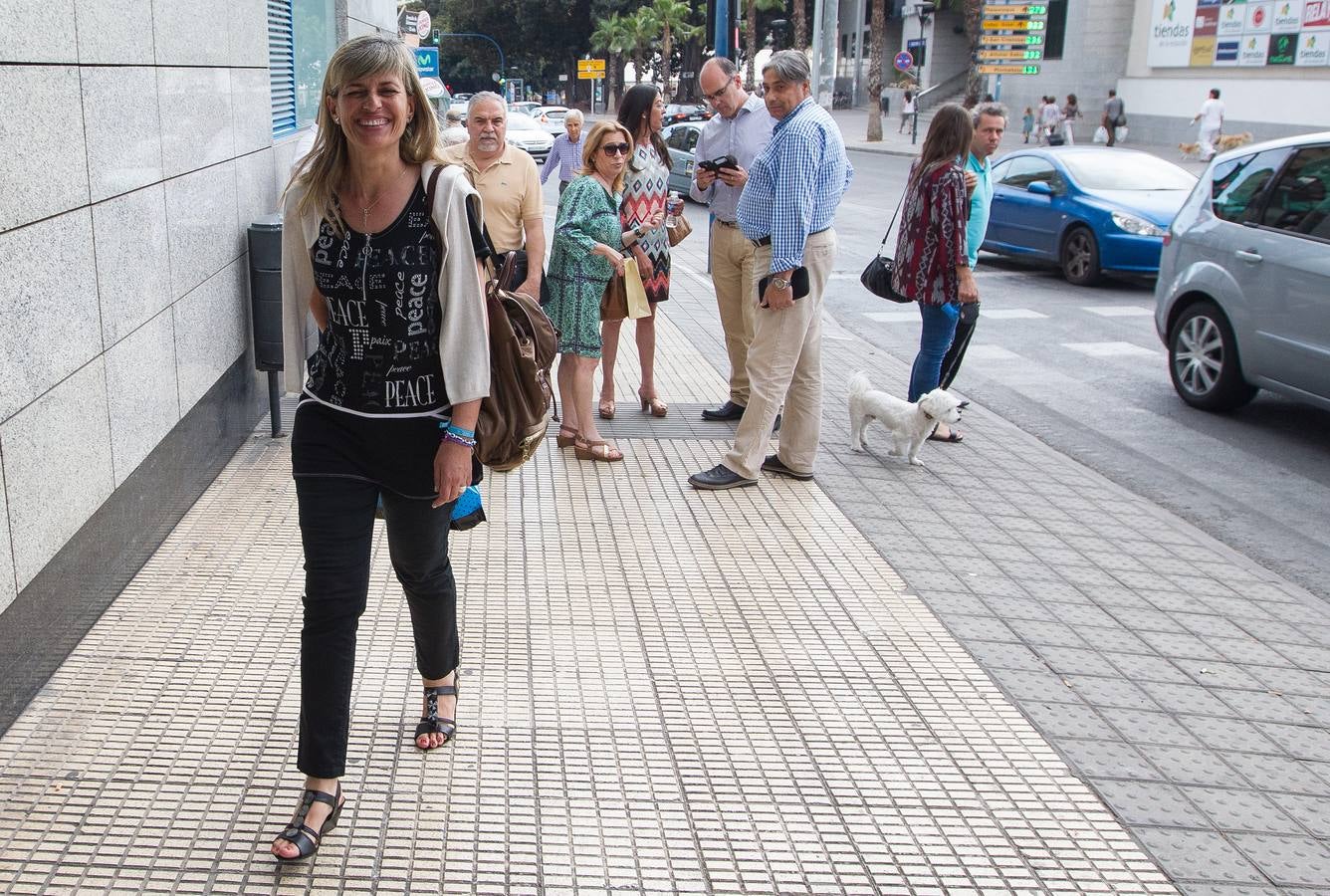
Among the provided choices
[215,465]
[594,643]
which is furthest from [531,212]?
[594,643]

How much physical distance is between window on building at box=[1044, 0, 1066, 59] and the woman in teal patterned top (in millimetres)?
42885

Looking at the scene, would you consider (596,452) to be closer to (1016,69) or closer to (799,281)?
(799,281)

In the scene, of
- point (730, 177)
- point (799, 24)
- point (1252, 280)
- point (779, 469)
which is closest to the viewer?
point (779, 469)

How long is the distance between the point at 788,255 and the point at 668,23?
6942 cm

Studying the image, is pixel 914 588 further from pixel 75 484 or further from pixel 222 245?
pixel 222 245

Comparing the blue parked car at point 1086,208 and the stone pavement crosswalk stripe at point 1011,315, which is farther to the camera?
the blue parked car at point 1086,208

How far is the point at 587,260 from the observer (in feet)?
22.4

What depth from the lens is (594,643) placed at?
451 cm

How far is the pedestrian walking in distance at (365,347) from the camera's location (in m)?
3.05

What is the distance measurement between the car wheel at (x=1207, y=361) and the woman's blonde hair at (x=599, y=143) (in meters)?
4.08

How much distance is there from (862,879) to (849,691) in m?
1.09

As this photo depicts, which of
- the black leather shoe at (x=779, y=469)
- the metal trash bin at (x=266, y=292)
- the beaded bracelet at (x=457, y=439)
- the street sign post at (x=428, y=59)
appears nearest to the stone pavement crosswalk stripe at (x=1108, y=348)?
the black leather shoe at (x=779, y=469)

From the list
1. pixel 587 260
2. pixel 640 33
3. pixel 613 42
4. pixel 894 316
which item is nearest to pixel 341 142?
pixel 587 260

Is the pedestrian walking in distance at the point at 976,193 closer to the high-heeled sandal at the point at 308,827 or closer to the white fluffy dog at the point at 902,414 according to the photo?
the white fluffy dog at the point at 902,414
